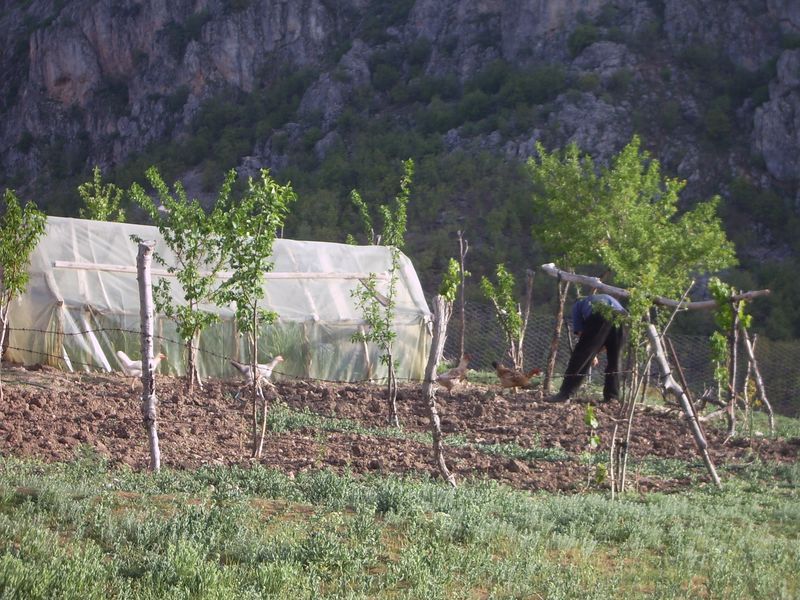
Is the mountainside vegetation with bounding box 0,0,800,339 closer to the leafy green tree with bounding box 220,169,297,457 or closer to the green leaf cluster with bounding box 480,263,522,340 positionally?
the green leaf cluster with bounding box 480,263,522,340

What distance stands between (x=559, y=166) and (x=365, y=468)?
8697mm

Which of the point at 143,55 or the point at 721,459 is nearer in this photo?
the point at 721,459

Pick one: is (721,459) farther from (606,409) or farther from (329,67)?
(329,67)

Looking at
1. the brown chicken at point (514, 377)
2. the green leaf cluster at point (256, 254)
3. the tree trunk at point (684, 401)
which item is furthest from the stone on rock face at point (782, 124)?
the green leaf cluster at point (256, 254)

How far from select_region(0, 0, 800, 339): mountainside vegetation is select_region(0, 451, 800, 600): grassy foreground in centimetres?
2548

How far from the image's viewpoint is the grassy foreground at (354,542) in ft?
15.9

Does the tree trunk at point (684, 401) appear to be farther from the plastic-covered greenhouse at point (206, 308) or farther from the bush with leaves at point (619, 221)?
the plastic-covered greenhouse at point (206, 308)

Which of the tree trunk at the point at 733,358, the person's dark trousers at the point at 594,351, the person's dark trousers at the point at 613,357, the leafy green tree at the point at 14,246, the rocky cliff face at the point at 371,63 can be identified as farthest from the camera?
the rocky cliff face at the point at 371,63

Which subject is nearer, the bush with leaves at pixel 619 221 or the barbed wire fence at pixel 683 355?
the bush with leaves at pixel 619 221

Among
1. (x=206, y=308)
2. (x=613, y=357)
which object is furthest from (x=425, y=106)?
(x=613, y=357)

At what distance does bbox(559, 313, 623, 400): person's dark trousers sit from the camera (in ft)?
45.4

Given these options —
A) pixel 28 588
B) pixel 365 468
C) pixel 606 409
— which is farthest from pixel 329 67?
pixel 28 588

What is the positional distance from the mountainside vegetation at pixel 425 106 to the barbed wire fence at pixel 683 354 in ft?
29.0

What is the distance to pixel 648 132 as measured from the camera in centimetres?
4150
